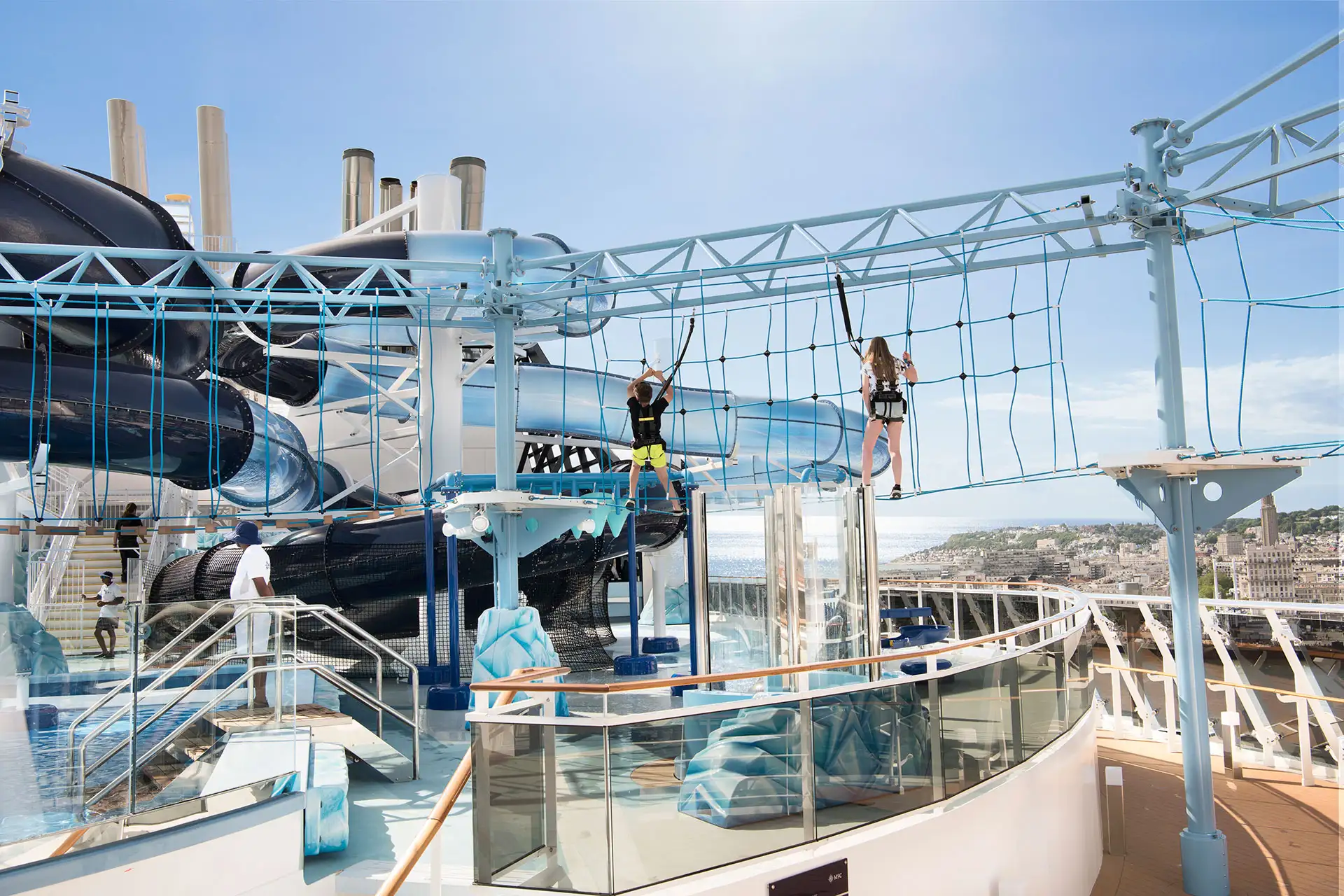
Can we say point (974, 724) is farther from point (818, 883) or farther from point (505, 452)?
point (505, 452)

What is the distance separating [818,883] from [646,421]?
4.76m

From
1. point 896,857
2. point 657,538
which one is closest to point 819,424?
point 657,538

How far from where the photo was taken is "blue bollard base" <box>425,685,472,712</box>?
10447 millimetres

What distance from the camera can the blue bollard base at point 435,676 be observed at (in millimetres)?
11453

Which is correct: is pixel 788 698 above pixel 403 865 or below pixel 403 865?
above

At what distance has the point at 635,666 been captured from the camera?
12.5 meters

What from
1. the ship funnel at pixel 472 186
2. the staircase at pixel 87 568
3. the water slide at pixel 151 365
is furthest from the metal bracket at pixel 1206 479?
the ship funnel at pixel 472 186

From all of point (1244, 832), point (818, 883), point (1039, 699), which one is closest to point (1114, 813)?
point (1244, 832)

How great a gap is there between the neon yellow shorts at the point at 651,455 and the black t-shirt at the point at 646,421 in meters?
0.04

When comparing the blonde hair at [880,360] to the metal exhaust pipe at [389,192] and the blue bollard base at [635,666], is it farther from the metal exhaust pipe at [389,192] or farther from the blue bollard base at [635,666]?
the metal exhaust pipe at [389,192]

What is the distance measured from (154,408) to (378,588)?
4.26 m

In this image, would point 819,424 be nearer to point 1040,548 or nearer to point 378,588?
point 378,588

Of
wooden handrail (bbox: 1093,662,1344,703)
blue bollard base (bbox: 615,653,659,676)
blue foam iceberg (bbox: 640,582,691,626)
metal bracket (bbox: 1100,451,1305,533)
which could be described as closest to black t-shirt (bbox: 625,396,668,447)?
metal bracket (bbox: 1100,451,1305,533)

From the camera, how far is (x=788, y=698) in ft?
16.5
